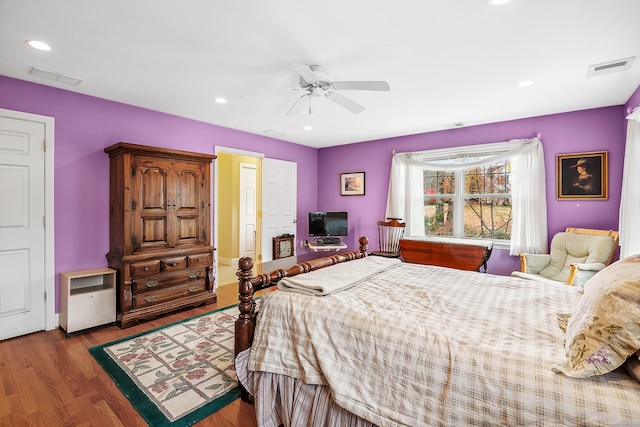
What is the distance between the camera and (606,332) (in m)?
1.01

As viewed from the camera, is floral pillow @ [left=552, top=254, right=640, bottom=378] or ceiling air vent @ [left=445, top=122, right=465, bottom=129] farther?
ceiling air vent @ [left=445, top=122, right=465, bottom=129]

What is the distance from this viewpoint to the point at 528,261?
3.45 metres

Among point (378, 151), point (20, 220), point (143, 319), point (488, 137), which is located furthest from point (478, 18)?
point (20, 220)

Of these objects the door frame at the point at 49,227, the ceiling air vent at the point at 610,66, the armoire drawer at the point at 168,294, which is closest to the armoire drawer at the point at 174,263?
the armoire drawer at the point at 168,294

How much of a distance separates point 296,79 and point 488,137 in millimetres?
2933

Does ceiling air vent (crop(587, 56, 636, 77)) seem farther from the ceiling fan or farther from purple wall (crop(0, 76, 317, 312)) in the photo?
purple wall (crop(0, 76, 317, 312))

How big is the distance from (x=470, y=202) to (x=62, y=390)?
4854 mm

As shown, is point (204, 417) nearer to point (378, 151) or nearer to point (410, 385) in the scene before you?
point (410, 385)

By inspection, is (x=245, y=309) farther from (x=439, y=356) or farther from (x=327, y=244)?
(x=327, y=244)

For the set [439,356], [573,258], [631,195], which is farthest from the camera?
[573,258]

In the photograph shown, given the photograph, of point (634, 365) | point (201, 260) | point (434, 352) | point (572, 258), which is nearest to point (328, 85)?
point (434, 352)

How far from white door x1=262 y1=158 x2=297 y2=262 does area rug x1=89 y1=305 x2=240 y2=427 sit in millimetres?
2155

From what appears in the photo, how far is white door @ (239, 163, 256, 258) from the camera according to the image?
6289 millimetres

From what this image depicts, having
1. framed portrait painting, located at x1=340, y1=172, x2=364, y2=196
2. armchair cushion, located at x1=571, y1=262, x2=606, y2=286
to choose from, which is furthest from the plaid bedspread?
framed portrait painting, located at x1=340, y1=172, x2=364, y2=196
